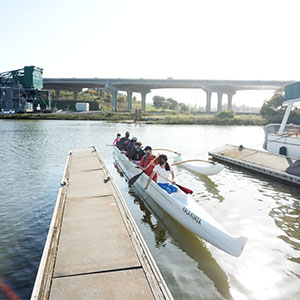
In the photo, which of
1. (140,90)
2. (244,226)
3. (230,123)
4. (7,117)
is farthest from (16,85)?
(244,226)

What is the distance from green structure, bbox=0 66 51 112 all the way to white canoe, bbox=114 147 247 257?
8164cm

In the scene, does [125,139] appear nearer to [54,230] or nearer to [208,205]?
[208,205]

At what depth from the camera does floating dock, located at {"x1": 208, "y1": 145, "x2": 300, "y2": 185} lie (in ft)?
47.2

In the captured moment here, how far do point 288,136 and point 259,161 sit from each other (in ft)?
8.74

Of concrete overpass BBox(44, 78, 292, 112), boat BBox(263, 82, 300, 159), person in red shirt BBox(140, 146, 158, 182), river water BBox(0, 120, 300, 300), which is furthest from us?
concrete overpass BBox(44, 78, 292, 112)

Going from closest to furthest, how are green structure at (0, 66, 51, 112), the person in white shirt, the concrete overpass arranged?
the person in white shirt
the concrete overpass
green structure at (0, 66, 51, 112)

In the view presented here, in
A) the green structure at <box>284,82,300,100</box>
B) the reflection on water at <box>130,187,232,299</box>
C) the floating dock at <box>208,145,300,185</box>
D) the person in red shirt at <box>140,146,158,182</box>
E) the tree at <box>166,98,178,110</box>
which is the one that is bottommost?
the reflection on water at <box>130,187,232,299</box>

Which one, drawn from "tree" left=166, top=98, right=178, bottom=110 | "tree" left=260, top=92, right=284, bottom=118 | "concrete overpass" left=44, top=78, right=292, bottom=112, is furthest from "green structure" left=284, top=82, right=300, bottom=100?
"tree" left=166, top=98, right=178, bottom=110

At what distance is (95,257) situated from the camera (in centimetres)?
580

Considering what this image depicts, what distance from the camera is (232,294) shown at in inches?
229

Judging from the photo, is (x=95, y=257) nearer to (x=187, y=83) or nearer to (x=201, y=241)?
(x=201, y=241)

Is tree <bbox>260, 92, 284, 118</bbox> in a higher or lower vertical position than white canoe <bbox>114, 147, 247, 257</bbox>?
higher

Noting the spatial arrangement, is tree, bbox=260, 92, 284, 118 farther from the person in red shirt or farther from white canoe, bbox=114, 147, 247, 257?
white canoe, bbox=114, 147, 247, 257

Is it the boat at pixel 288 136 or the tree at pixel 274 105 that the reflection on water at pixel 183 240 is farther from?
the tree at pixel 274 105
